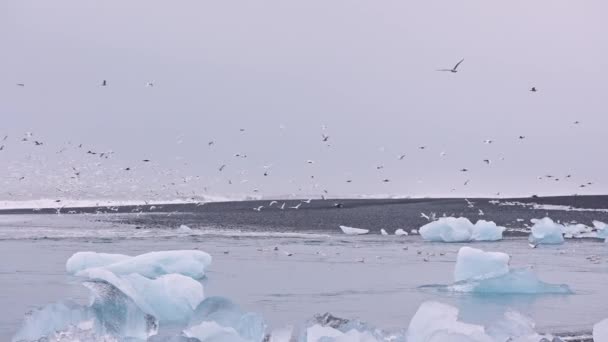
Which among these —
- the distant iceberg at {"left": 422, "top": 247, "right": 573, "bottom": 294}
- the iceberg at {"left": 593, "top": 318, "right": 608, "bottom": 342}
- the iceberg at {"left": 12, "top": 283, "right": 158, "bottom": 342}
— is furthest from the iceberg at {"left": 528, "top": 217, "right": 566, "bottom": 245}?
the iceberg at {"left": 12, "top": 283, "right": 158, "bottom": 342}

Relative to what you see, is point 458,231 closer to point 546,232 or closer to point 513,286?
point 546,232

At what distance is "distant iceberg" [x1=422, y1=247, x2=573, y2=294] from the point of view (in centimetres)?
1639

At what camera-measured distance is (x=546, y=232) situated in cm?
3070

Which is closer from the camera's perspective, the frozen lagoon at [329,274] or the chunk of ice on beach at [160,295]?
the chunk of ice on beach at [160,295]

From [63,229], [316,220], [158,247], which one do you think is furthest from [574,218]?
[158,247]

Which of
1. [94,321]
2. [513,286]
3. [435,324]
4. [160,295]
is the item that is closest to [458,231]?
[513,286]

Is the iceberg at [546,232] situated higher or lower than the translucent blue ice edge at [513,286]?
higher

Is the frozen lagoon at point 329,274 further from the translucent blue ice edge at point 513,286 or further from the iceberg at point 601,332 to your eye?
the iceberg at point 601,332

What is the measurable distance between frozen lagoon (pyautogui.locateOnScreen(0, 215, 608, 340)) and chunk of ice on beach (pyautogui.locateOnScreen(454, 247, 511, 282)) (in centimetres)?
89

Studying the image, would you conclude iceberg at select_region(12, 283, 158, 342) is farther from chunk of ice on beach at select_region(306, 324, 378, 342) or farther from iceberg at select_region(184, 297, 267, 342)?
chunk of ice on beach at select_region(306, 324, 378, 342)

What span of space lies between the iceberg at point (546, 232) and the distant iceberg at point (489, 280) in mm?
13045

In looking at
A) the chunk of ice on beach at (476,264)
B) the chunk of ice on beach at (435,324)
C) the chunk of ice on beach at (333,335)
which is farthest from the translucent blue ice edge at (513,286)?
the chunk of ice on beach at (333,335)

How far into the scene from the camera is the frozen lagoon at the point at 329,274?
47.4ft

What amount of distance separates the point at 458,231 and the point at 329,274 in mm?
13420
